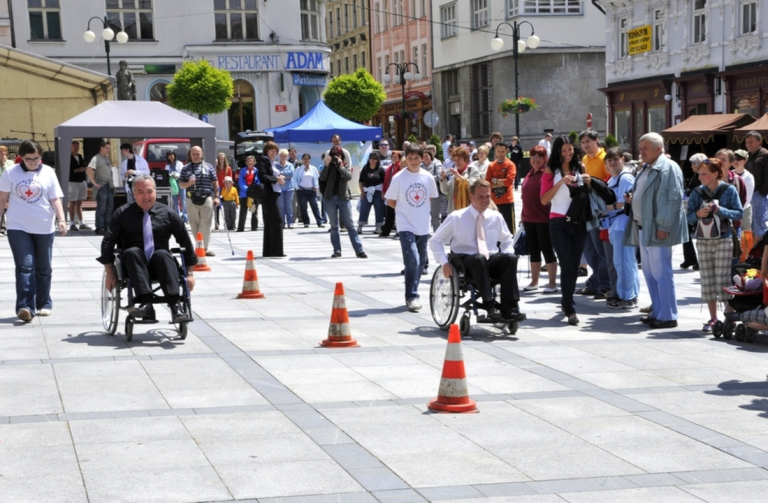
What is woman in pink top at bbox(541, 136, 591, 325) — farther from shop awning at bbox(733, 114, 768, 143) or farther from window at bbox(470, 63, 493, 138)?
window at bbox(470, 63, 493, 138)

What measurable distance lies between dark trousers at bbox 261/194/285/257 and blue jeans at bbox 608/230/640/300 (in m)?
7.19

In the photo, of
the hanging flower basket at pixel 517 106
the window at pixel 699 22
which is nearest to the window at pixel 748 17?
the window at pixel 699 22

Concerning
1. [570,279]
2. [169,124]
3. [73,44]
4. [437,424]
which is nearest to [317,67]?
[73,44]

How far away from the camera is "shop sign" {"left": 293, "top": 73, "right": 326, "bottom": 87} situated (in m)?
54.1

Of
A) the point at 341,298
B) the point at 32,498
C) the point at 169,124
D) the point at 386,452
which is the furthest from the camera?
the point at 169,124

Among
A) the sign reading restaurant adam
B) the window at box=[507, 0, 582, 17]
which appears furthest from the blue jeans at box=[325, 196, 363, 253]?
the window at box=[507, 0, 582, 17]

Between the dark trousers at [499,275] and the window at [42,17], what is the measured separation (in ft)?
148

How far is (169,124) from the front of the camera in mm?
24016

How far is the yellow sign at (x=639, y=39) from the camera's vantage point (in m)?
42.8

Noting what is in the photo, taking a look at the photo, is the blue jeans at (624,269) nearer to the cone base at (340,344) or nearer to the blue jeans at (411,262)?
the blue jeans at (411,262)

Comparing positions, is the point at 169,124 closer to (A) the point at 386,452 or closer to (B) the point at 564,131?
(A) the point at 386,452

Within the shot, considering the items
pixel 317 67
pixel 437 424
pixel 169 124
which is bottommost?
pixel 437 424

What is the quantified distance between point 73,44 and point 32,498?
160 ft

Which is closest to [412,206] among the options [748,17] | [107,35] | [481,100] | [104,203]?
[104,203]
